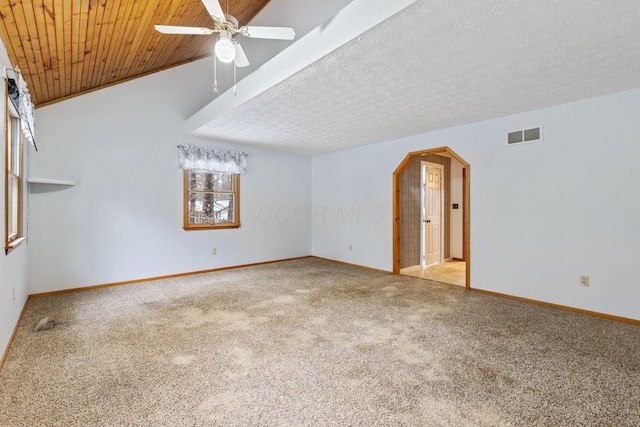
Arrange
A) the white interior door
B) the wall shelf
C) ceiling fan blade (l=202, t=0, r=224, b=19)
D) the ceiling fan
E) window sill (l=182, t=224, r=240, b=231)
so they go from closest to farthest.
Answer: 1. ceiling fan blade (l=202, t=0, r=224, b=19)
2. the ceiling fan
3. the wall shelf
4. window sill (l=182, t=224, r=240, b=231)
5. the white interior door

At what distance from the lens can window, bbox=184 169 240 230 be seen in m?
4.99

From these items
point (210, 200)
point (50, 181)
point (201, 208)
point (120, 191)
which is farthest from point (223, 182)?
point (50, 181)

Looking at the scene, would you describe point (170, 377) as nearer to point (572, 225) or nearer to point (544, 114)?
point (572, 225)

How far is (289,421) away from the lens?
1.58 metres

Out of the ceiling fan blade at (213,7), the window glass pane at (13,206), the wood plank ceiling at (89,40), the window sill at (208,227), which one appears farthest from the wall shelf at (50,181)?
the ceiling fan blade at (213,7)

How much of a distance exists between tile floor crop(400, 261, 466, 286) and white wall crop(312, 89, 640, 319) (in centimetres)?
63

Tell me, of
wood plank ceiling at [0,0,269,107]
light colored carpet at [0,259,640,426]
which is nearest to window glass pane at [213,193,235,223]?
light colored carpet at [0,259,640,426]

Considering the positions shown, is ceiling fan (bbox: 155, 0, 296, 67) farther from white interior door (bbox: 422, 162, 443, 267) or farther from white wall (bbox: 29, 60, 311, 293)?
white interior door (bbox: 422, 162, 443, 267)

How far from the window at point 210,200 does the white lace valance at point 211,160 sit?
121mm

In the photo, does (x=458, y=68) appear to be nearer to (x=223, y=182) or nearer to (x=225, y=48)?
(x=225, y=48)

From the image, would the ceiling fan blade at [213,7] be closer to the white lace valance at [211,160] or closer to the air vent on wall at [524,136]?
the white lace valance at [211,160]

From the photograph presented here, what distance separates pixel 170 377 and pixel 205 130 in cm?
364

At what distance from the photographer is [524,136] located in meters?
3.61

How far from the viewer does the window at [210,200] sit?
16.4 ft
